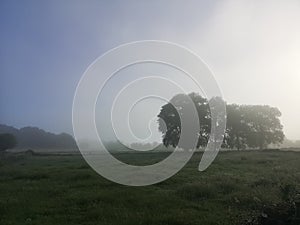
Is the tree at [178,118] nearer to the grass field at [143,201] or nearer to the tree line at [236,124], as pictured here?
the tree line at [236,124]

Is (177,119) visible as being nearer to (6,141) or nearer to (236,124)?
(236,124)

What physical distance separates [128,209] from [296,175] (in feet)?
49.7

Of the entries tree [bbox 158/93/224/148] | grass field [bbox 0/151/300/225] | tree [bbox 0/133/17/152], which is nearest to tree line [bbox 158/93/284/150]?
tree [bbox 158/93/224/148]

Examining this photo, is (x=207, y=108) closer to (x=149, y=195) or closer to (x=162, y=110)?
(x=162, y=110)

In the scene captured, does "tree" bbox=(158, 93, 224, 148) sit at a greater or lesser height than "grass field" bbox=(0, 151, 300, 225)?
greater

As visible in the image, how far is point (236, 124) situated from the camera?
92562 mm

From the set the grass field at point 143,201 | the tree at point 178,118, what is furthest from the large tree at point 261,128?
the grass field at point 143,201

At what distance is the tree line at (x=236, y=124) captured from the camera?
284ft

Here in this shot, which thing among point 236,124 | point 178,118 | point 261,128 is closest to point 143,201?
point 178,118

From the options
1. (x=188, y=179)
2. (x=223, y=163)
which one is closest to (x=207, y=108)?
(x=223, y=163)

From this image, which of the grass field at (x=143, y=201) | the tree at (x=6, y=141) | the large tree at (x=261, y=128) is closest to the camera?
the grass field at (x=143, y=201)

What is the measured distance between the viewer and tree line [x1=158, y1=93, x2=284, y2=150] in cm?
8656

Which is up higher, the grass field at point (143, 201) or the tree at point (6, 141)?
the tree at point (6, 141)

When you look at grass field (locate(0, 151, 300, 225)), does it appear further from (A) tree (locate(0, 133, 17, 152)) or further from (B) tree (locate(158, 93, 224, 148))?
(A) tree (locate(0, 133, 17, 152))
